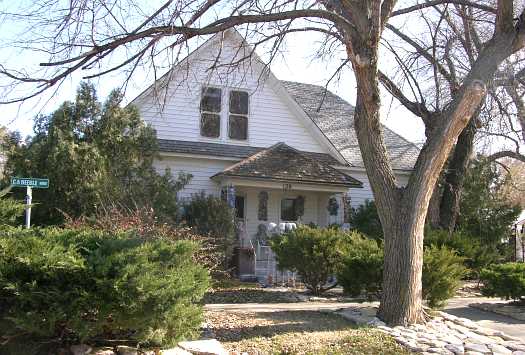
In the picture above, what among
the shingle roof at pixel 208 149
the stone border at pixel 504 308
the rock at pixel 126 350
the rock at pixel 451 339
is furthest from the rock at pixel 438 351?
the shingle roof at pixel 208 149

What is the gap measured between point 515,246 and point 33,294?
695 inches

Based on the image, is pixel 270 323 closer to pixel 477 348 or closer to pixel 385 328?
pixel 385 328

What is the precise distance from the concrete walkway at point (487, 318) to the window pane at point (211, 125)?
9.10 m

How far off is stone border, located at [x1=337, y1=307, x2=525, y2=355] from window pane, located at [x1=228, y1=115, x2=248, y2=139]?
10.2 meters

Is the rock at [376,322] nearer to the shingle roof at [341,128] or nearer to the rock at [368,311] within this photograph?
the rock at [368,311]

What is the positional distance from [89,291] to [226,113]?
1339cm

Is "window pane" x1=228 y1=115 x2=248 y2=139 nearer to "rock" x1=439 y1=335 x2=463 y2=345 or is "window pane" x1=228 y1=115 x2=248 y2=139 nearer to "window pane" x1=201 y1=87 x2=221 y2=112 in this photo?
"window pane" x1=201 y1=87 x2=221 y2=112

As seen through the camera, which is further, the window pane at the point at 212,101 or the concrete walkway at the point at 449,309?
the window pane at the point at 212,101

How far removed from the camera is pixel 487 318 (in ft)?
35.9

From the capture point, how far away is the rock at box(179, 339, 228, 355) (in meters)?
6.67

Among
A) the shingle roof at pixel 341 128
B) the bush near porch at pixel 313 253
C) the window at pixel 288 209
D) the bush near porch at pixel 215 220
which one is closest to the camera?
the bush near porch at pixel 313 253

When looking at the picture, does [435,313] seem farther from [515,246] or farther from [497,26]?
[515,246]

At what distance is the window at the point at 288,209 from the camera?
19203 millimetres

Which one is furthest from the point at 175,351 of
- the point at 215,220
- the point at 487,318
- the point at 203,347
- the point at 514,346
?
the point at 215,220
